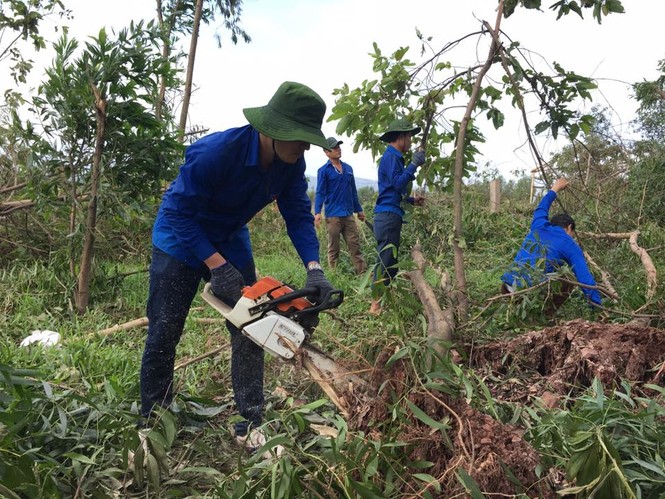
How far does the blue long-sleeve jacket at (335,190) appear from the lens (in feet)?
22.0

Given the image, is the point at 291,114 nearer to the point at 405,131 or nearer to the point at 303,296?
the point at 303,296

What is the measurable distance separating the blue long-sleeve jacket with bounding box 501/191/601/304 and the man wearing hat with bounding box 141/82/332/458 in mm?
1637

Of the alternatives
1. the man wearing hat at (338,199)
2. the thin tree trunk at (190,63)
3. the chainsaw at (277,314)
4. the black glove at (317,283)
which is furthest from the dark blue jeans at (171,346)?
the thin tree trunk at (190,63)

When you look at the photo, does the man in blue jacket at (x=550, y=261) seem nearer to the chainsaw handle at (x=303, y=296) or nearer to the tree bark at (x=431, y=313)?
the tree bark at (x=431, y=313)

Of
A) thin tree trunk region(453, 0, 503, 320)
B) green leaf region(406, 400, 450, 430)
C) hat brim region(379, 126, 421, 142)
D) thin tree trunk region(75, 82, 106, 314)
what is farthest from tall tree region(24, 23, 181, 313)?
green leaf region(406, 400, 450, 430)

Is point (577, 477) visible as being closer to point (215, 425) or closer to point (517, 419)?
point (517, 419)

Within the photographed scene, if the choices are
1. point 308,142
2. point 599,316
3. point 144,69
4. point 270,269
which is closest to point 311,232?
point 308,142

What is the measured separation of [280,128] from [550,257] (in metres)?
2.37

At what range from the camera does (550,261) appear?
136 inches

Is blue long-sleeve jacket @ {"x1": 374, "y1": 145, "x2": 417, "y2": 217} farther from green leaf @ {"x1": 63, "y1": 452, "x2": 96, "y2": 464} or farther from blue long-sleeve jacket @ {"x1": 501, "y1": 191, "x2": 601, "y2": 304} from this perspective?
green leaf @ {"x1": 63, "y1": 452, "x2": 96, "y2": 464}

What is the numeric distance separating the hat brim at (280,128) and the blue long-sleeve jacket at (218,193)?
0.13 meters

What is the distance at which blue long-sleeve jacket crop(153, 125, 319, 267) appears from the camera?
225 cm

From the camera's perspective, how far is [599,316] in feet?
12.1

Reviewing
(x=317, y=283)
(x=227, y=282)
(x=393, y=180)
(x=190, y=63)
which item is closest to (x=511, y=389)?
(x=317, y=283)
